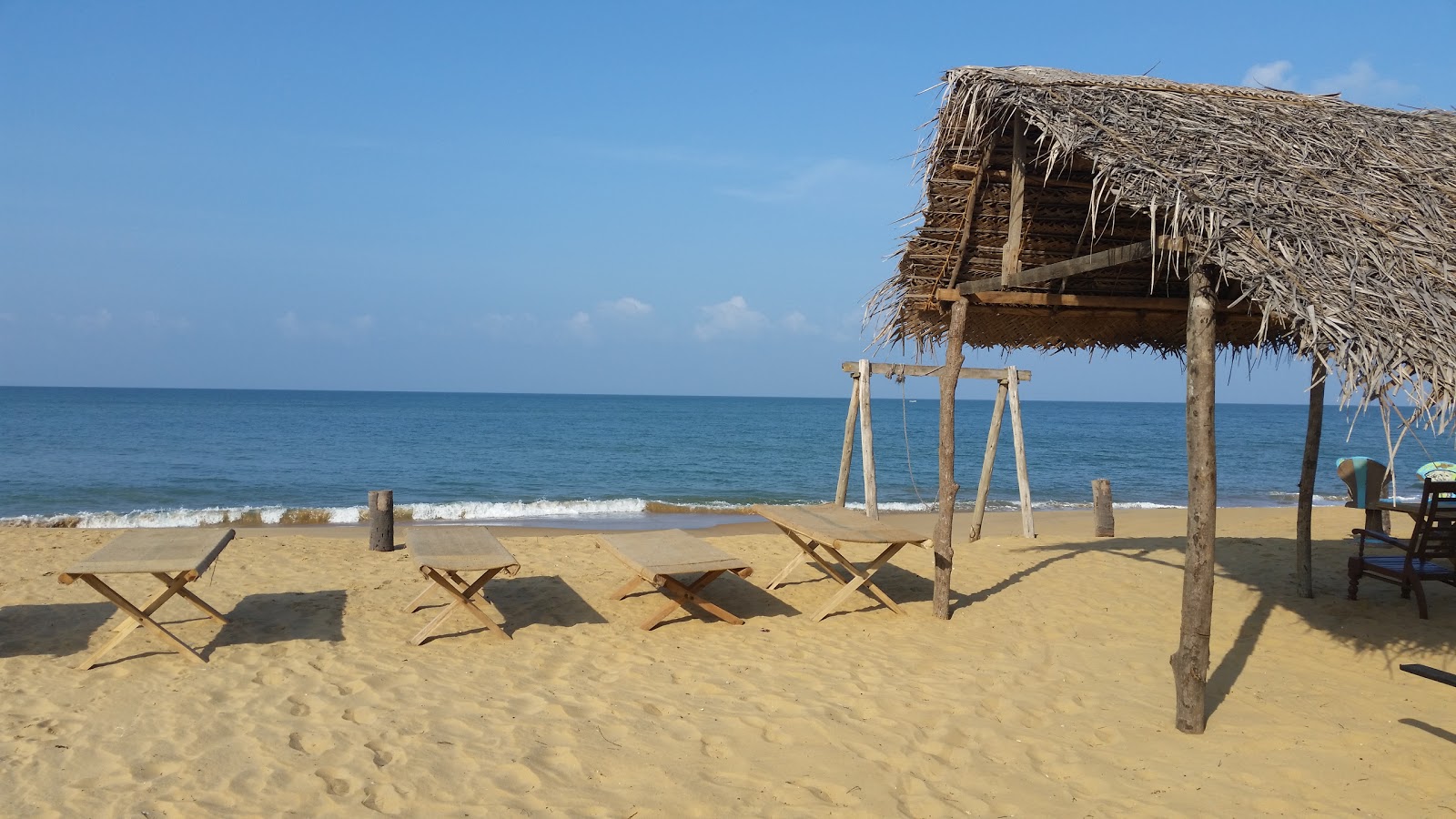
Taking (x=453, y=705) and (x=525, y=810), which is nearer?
(x=525, y=810)

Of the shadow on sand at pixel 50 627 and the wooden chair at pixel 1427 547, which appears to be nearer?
the shadow on sand at pixel 50 627

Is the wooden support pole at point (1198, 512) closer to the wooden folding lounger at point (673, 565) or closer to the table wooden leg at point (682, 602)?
the wooden folding lounger at point (673, 565)

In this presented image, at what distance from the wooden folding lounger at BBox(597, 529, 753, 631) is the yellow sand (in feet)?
0.51

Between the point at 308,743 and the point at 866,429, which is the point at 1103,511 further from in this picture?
the point at 308,743

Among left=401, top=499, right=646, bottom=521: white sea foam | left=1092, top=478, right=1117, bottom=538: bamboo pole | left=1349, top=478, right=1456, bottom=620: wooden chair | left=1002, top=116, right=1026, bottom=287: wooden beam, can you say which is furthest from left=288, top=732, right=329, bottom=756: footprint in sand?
left=401, top=499, right=646, bottom=521: white sea foam

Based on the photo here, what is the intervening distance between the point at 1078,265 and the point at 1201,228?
1209mm

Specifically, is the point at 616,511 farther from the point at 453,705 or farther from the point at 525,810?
the point at 525,810

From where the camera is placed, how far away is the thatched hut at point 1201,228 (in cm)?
367

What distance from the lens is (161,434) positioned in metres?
34.7

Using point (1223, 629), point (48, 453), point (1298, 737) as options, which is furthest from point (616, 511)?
point (48, 453)

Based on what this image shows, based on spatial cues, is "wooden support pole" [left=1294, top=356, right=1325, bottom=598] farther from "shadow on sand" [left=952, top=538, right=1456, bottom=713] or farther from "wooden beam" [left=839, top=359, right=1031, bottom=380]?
"wooden beam" [left=839, top=359, right=1031, bottom=380]

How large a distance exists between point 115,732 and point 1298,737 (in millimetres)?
5301

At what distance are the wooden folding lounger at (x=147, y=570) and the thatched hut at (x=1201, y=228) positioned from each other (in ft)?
15.4

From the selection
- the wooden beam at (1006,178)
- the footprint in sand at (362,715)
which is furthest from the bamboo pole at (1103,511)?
the footprint in sand at (362,715)
